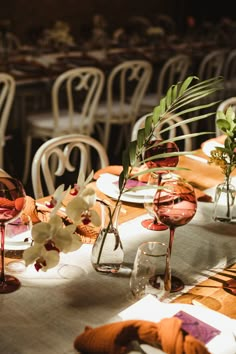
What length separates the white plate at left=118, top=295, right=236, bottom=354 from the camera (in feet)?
4.22

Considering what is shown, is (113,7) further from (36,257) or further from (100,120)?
(36,257)

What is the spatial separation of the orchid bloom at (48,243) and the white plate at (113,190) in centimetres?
59

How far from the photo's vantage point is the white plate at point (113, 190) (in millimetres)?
1978

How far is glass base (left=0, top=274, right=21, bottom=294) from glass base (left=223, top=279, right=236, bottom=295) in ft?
1.72

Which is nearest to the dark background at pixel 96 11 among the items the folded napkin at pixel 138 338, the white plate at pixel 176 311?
the white plate at pixel 176 311

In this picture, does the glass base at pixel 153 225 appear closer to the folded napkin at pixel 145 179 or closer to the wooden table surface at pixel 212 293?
the wooden table surface at pixel 212 293

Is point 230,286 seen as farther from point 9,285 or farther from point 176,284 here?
point 9,285

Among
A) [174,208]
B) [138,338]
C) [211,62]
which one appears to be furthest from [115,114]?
[138,338]

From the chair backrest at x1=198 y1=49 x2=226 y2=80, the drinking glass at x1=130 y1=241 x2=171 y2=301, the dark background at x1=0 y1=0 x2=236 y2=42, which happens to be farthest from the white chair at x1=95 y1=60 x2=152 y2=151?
the drinking glass at x1=130 y1=241 x2=171 y2=301

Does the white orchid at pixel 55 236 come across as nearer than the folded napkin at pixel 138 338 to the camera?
No

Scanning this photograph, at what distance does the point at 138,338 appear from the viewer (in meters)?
1.24

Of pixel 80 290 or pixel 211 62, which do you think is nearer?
pixel 80 290

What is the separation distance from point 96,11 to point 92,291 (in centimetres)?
666

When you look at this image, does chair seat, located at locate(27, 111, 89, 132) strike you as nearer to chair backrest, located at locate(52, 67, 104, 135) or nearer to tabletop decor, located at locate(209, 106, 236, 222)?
chair backrest, located at locate(52, 67, 104, 135)
